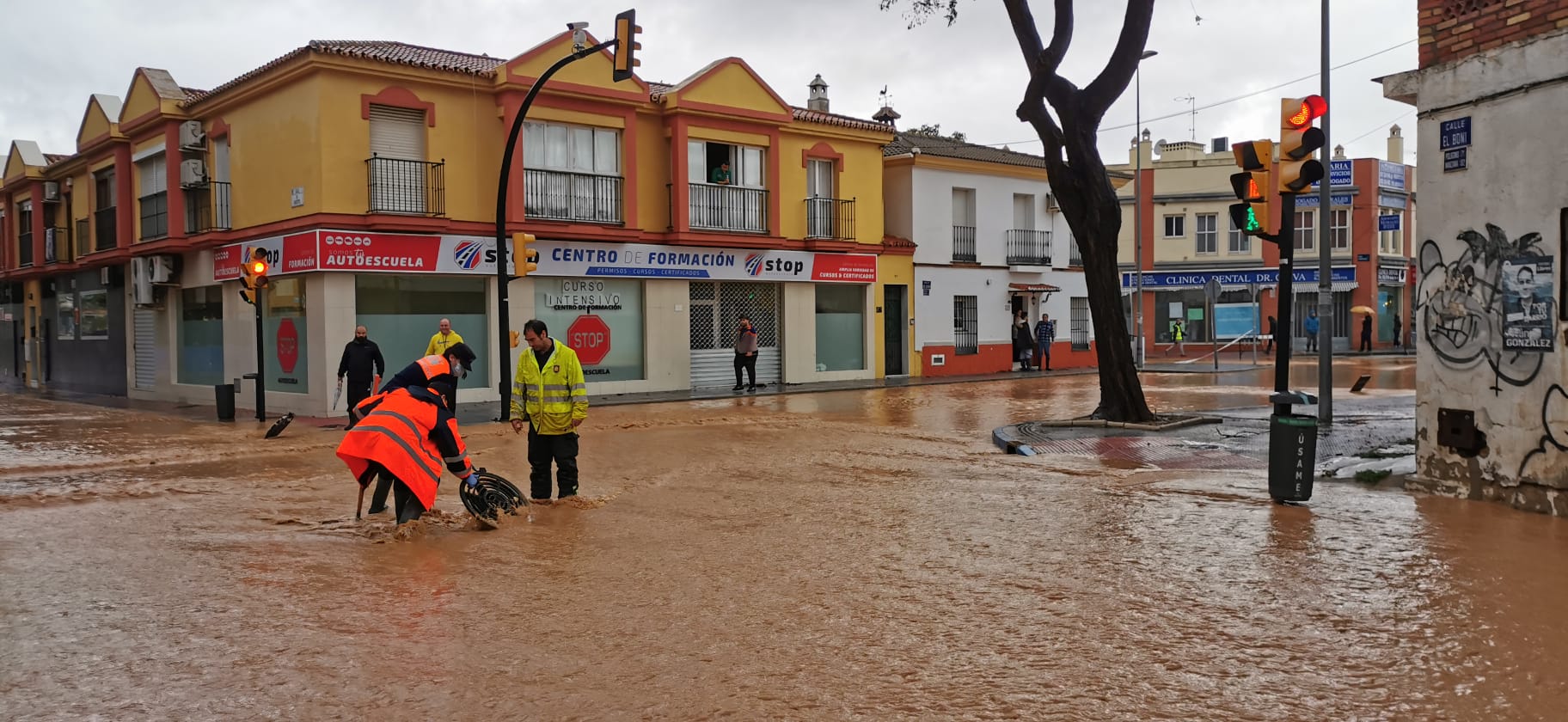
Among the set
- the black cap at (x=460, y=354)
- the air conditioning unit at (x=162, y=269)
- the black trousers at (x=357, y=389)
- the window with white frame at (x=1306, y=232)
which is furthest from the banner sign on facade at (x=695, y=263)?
the window with white frame at (x=1306, y=232)

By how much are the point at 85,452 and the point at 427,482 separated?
842 cm

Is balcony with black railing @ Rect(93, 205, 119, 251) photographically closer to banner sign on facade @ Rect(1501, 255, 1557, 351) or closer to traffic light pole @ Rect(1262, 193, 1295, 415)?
traffic light pole @ Rect(1262, 193, 1295, 415)

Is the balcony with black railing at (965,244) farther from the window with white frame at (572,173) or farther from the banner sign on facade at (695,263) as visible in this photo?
the window with white frame at (572,173)

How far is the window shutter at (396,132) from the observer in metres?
20.4

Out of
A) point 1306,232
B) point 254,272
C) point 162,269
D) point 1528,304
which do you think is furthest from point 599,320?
point 1306,232

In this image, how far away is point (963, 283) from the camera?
1209 inches

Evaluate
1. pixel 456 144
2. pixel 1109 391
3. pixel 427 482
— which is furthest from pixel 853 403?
pixel 427 482

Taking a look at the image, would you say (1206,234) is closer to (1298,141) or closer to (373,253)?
(373,253)

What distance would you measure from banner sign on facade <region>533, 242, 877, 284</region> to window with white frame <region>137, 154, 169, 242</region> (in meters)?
8.41

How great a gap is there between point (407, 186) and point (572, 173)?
10.8 ft

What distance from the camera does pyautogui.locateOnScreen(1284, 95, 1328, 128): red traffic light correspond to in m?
9.77

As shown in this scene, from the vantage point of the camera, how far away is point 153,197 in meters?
24.7

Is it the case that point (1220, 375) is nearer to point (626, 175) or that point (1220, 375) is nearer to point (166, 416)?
point (626, 175)

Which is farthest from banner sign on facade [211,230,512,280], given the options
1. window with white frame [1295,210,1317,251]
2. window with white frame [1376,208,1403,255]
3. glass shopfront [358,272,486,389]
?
window with white frame [1376,208,1403,255]
